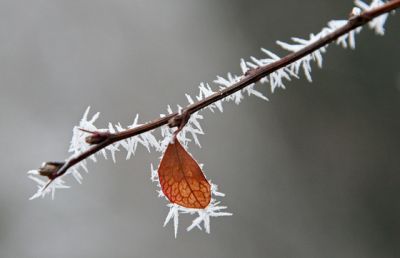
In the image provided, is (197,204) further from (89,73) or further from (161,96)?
(89,73)

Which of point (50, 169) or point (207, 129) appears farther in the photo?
point (207, 129)

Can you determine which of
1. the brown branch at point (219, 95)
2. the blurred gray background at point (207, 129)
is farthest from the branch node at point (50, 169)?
the blurred gray background at point (207, 129)

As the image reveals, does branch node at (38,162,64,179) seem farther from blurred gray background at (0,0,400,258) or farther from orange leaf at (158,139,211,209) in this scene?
blurred gray background at (0,0,400,258)

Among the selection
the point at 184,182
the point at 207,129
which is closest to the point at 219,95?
the point at 184,182

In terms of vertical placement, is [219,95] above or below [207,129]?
below

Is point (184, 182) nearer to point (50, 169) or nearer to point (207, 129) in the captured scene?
point (50, 169)

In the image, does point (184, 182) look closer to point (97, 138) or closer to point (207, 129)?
point (97, 138)

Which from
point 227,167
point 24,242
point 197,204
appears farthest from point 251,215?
point 197,204

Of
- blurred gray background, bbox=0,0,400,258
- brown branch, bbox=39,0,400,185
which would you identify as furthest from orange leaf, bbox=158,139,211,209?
blurred gray background, bbox=0,0,400,258
